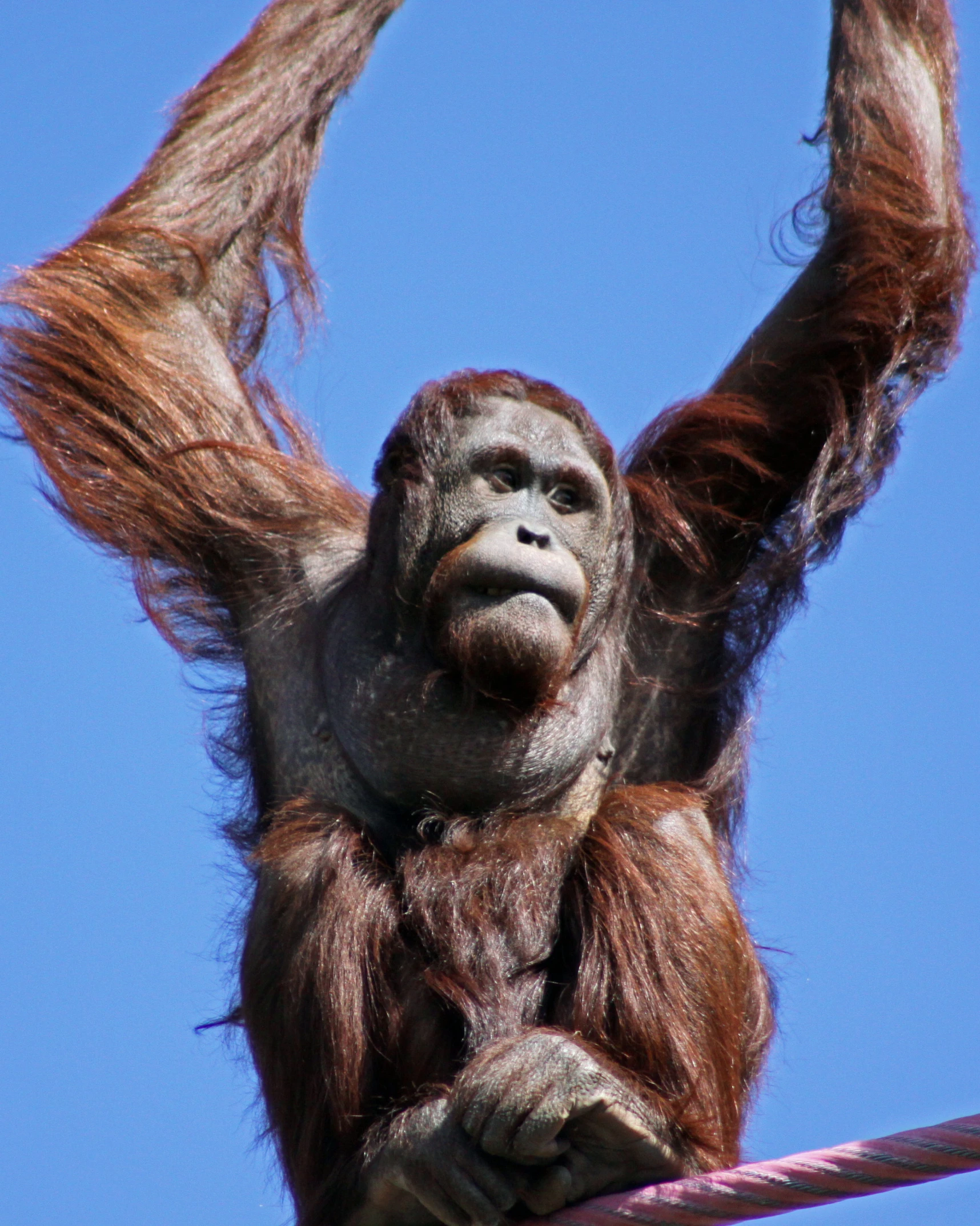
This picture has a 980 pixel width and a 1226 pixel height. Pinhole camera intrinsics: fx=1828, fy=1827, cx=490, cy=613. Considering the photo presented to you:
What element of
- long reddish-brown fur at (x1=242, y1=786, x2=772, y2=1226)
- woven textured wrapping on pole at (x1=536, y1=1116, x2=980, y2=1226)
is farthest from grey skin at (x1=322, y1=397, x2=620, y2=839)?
woven textured wrapping on pole at (x1=536, y1=1116, x2=980, y2=1226)

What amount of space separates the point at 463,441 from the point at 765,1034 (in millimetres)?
1927

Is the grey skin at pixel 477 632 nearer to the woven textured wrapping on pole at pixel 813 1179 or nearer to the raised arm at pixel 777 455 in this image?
the raised arm at pixel 777 455

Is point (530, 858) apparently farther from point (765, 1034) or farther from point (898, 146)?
point (898, 146)

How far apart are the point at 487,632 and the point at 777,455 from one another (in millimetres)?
1260

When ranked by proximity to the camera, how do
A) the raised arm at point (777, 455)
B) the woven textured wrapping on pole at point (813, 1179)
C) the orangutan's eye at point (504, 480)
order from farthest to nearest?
the raised arm at point (777, 455) < the orangutan's eye at point (504, 480) < the woven textured wrapping on pole at point (813, 1179)

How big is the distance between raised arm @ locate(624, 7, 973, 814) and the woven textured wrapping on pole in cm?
185

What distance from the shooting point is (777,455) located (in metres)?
5.62

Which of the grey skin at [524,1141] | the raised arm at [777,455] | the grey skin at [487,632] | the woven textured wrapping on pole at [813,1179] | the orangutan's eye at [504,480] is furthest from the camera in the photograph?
the raised arm at [777,455]

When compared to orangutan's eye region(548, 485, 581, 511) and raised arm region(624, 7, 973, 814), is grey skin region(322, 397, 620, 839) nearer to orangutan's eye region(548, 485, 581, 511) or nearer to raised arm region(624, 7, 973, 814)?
orangutan's eye region(548, 485, 581, 511)

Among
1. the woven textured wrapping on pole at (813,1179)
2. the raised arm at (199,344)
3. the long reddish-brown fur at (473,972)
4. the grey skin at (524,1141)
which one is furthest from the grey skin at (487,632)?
the woven textured wrapping on pole at (813,1179)

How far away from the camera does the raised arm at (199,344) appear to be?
5.65 meters

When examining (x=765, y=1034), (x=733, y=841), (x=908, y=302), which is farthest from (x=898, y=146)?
(x=765, y=1034)

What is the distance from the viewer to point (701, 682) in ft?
18.4

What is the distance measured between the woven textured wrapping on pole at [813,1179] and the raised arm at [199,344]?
8.21 feet
